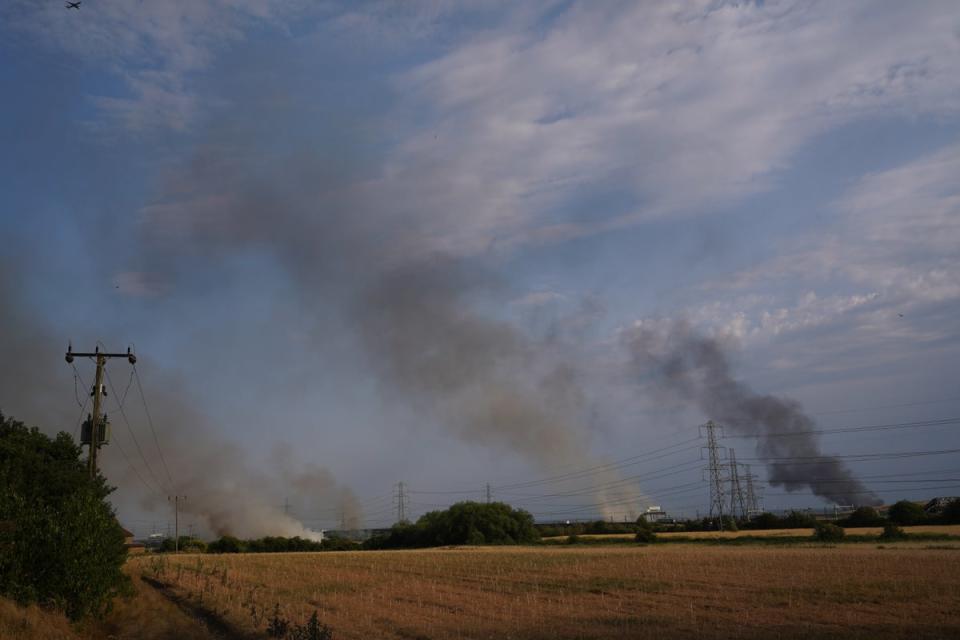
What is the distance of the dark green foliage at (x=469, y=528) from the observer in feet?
388

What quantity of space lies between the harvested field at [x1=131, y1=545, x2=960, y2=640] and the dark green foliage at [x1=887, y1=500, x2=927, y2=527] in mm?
64812

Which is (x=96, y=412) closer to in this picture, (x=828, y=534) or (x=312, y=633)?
(x=312, y=633)

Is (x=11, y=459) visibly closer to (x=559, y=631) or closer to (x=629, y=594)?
(x=559, y=631)

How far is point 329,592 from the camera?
34719mm

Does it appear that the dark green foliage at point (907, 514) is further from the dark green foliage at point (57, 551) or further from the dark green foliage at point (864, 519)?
the dark green foliage at point (57, 551)

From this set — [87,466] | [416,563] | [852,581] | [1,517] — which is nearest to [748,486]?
[416,563]

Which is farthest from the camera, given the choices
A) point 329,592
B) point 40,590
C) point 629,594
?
point 329,592

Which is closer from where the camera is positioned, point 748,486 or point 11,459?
point 11,459

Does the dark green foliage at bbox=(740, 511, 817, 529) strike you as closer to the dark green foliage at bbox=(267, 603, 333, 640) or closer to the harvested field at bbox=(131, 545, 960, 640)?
the harvested field at bbox=(131, 545, 960, 640)

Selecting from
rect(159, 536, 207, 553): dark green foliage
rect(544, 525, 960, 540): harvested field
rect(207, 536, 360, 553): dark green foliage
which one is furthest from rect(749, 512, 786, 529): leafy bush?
rect(159, 536, 207, 553): dark green foliage

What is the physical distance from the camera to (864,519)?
11400 cm

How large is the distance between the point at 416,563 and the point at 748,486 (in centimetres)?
10113

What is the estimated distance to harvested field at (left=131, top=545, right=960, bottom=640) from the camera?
73.5 feet

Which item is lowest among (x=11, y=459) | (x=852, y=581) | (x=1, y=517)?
(x=852, y=581)
